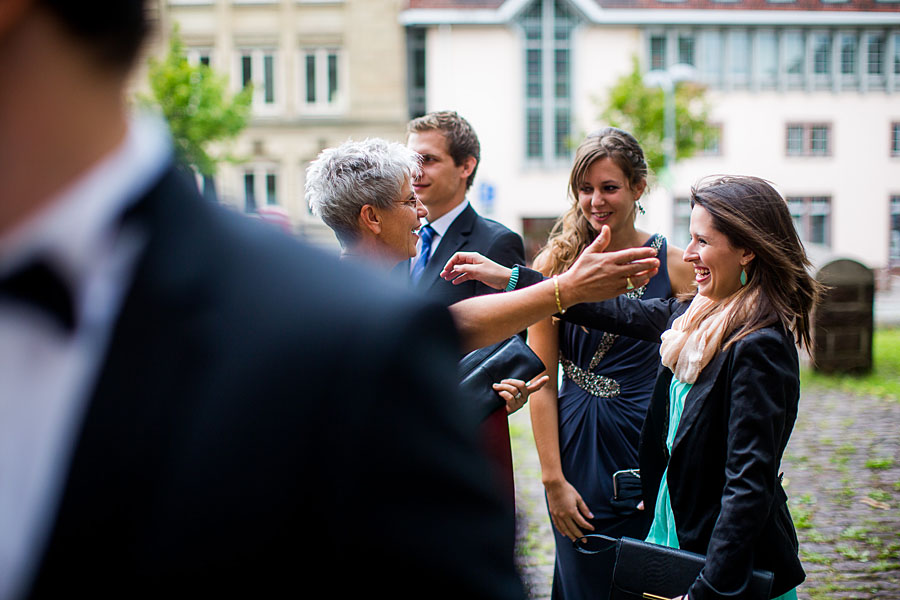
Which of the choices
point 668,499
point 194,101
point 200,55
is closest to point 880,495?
point 668,499

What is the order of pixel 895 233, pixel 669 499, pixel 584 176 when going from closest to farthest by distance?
1. pixel 669 499
2. pixel 584 176
3. pixel 895 233

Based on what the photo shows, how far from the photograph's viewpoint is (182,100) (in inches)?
971

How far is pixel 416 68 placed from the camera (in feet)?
114

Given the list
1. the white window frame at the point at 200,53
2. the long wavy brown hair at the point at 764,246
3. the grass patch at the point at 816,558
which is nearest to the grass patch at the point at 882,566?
the grass patch at the point at 816,558

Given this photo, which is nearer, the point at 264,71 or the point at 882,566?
the point at 882,566

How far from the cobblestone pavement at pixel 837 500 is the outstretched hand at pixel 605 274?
1.15m

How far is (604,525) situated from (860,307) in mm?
9634

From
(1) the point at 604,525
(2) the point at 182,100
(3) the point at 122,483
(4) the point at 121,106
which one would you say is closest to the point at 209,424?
(3) the point at 122,483

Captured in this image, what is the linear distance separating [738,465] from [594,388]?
3.43 feet

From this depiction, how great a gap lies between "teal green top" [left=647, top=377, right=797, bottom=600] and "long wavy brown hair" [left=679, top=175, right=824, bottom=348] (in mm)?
222

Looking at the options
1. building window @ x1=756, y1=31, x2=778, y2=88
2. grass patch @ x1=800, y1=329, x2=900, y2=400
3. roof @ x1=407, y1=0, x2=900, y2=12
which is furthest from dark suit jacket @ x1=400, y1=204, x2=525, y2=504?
building window @ x1=756, y1=31, x2=778, y2=88

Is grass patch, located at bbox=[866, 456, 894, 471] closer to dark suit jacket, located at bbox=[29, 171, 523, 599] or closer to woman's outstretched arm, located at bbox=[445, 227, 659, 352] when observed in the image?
woman's outstretched arm, located at bbox=[445, 227, 659, 352]

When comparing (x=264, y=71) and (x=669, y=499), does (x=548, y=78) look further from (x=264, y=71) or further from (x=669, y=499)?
(x=669, y=499)

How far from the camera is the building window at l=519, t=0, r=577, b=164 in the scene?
115 ft
